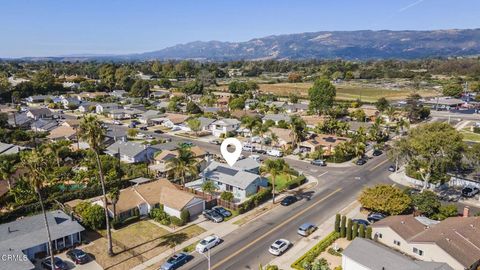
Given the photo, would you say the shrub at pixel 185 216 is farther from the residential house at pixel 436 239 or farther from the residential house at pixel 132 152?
the residential house at pixel 132 152

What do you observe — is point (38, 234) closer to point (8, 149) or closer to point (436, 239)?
point (436, 239)

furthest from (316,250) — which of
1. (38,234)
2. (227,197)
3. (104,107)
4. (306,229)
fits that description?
(104,107)

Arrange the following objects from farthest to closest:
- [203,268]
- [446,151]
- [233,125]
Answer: [233,125]
[446,151]
[203,268]

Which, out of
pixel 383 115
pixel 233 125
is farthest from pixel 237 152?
pixel 383 115

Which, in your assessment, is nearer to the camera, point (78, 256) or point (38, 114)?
point (78, 256)

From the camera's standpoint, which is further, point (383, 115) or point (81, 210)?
point (383, 115)

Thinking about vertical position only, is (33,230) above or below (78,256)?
above

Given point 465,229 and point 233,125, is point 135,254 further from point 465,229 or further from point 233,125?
point 233,125

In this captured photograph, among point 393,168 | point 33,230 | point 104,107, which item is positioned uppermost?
point 104,107

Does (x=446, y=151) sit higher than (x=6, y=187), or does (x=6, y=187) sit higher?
(x=446, y=151)
